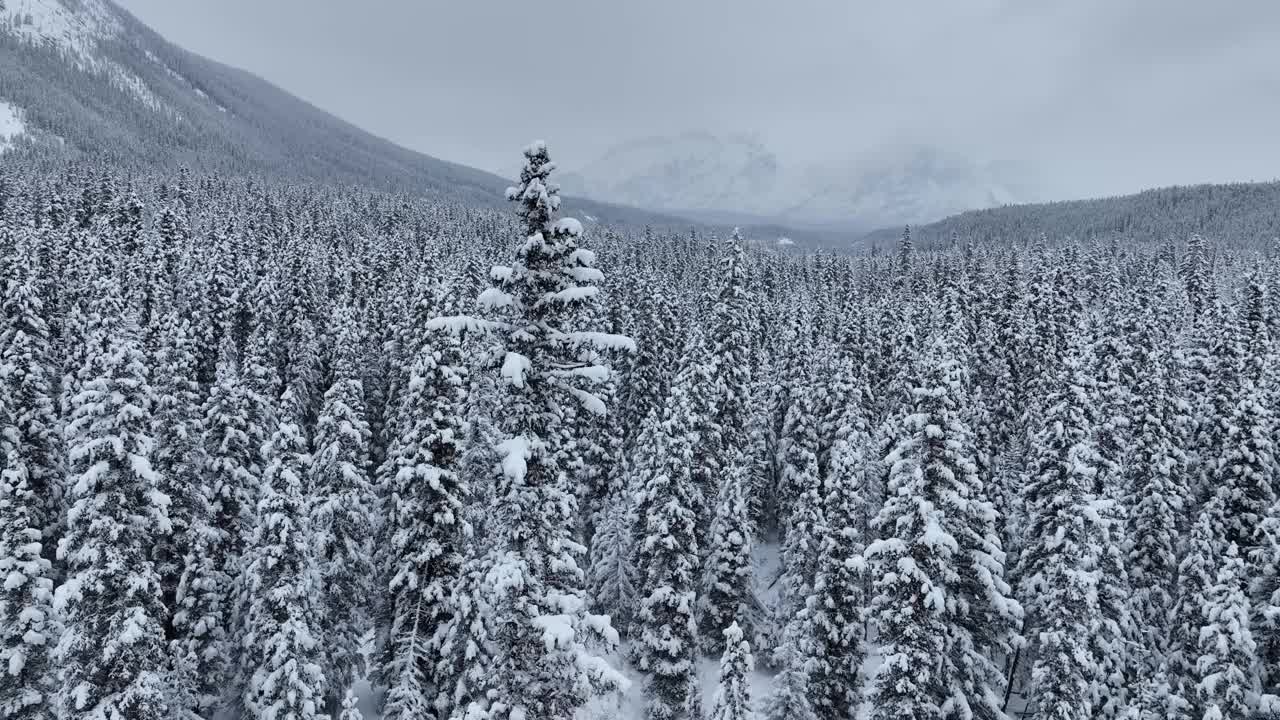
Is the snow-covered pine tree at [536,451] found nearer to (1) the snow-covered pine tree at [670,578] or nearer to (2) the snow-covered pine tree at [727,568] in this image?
(1) the snow-covered pine tree at [670,578]

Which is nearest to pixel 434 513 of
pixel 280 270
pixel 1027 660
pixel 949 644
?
pixel 949 644

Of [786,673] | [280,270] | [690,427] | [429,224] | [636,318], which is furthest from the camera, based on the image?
[429,224]

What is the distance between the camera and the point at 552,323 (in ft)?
43.5

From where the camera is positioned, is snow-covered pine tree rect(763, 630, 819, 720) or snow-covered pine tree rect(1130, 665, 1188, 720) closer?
snow-covered pine tree rect(1130, 665, 1188, 720)

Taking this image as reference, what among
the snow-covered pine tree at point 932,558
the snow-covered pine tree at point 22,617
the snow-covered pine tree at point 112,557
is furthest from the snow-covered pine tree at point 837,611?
the snow-covered pine tree at point 22,617

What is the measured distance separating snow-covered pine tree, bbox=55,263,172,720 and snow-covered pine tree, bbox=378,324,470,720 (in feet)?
21.7

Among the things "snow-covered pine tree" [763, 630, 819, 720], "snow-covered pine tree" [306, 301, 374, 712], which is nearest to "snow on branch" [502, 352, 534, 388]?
"snow-covered pine tree" [306, 301, 374, 712]

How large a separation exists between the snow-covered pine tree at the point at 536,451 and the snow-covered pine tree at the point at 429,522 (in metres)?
8.50

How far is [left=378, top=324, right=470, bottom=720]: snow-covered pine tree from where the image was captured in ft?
70.7

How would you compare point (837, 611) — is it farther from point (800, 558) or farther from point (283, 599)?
point (283, 599)

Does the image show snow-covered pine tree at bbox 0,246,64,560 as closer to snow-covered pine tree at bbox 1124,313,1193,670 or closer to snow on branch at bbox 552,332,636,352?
Result: snow on branch at bbox 552,332,636,352

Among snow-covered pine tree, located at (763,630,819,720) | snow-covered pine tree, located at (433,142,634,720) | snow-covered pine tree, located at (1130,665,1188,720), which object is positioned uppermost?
snow-covered pine tree, located at (433,142,634,720)

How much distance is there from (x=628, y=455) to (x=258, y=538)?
1116 inches

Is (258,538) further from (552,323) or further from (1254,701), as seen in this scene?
(1254,701)
